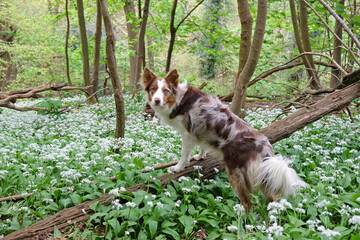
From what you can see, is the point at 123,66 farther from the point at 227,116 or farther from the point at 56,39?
the point at 227,116

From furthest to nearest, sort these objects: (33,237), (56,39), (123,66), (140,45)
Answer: (123,66), (56,39), (140,45), (33,237)

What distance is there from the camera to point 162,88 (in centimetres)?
454

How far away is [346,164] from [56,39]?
22.5 meters

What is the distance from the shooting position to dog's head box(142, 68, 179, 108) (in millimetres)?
4445

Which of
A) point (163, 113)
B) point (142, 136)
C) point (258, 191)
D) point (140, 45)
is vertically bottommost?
point (142, 136)

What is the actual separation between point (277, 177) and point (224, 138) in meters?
0.96

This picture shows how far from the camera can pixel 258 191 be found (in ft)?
12.9

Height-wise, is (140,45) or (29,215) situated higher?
(140,45)

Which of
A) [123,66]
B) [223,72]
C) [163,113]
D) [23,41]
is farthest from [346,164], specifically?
[23,41]

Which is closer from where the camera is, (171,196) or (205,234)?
(205,234)

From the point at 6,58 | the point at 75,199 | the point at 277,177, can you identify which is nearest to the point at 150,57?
the point at 6,58

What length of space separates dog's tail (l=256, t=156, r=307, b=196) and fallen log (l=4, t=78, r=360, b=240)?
107 cm

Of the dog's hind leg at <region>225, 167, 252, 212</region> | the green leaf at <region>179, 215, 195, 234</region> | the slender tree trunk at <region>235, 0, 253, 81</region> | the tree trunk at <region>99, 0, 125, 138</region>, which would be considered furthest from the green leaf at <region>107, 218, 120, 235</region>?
the slender tree trunk at <region>235, 0, 253, 81</region>

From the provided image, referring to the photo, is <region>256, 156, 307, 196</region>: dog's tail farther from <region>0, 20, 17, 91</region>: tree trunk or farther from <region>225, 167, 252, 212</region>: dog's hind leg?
<region>0, 20, 17, 91</region>: tree trunk
